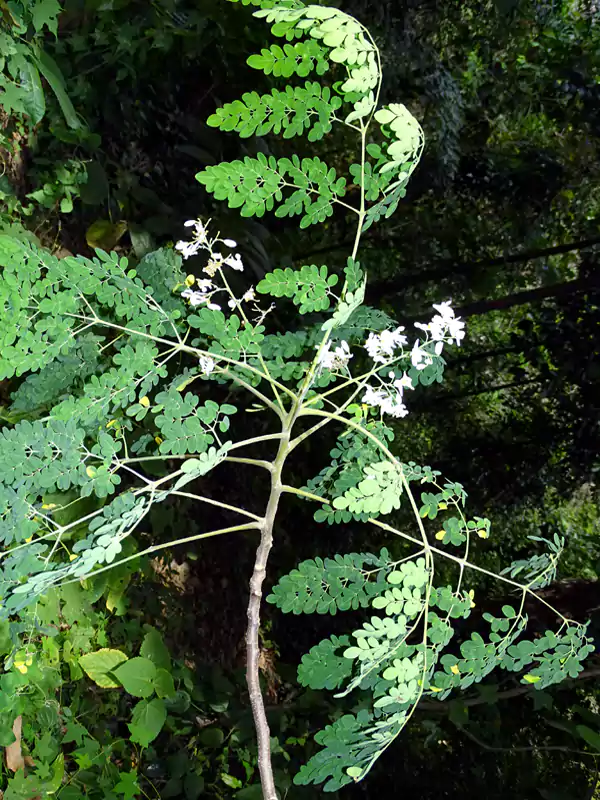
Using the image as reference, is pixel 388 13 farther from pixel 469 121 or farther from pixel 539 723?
pixel 539 723

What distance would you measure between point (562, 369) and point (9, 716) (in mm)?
1908

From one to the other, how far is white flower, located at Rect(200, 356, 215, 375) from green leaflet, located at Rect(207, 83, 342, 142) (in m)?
0.26

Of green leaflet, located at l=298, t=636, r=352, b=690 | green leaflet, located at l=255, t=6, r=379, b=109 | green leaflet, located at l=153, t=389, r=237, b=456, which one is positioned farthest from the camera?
green leaflet, located at l=298, t=636, r=352, b=690

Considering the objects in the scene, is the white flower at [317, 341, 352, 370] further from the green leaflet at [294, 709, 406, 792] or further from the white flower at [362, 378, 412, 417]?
the green leaflet at [294, 709, 406, 792]

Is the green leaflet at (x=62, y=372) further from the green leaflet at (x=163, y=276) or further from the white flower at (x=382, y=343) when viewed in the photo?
the white flower at (x=382, y=343)

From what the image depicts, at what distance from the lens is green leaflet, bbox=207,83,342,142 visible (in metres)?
0.72

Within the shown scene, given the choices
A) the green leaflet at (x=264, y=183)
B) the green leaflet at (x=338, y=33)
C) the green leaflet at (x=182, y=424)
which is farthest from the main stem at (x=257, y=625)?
the green leaflet at (x=338, y=33)

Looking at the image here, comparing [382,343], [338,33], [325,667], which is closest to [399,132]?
[338,33]

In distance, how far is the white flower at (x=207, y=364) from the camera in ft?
2.67

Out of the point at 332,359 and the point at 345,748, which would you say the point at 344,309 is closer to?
the point at 332,359

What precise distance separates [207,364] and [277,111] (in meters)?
0.30

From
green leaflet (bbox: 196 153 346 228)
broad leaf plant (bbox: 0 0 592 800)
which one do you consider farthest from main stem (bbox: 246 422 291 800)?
green leaflet (bbox: 196 153 346 228)

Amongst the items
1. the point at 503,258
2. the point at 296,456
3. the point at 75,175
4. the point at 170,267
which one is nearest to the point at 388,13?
the point at 503,258

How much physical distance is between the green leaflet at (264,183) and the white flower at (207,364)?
181mm
